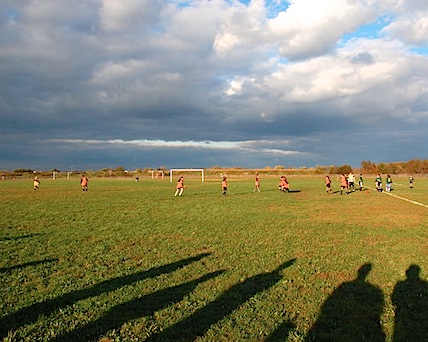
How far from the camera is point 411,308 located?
5738 mm

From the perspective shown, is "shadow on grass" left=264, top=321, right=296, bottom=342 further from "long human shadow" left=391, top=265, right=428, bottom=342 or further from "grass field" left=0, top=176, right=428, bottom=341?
"long human shadow" left=391, top=265, right=428, bottom=342

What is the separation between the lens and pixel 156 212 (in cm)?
1841

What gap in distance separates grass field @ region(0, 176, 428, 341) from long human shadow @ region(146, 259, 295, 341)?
0.6 inches

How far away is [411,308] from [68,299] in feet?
18.4

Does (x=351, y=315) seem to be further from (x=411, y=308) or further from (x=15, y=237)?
(x=15, y=237)

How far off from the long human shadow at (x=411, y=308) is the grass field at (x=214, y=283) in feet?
0.07

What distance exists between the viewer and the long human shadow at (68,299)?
5.13 m

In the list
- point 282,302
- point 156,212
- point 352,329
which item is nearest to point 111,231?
point 156,212

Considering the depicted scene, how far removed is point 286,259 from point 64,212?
1336cm

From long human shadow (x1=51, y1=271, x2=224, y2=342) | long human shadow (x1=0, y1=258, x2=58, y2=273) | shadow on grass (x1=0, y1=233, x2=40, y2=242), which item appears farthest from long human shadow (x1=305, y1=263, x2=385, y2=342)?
shadow on grass (x1=0, y1=233, x2=40, y2=242)

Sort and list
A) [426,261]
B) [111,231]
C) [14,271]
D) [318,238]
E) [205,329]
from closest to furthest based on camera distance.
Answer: [205,329] → [14,271] → [426,261] → [318,238] → [111,231]

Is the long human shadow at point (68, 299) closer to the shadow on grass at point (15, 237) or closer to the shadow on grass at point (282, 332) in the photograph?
the shadow on grass at point (282, 332)

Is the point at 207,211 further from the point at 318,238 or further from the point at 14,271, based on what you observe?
the point at 14,271

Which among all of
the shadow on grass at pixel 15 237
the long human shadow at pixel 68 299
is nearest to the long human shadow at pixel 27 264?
the long human shadow at pixel 68 299
